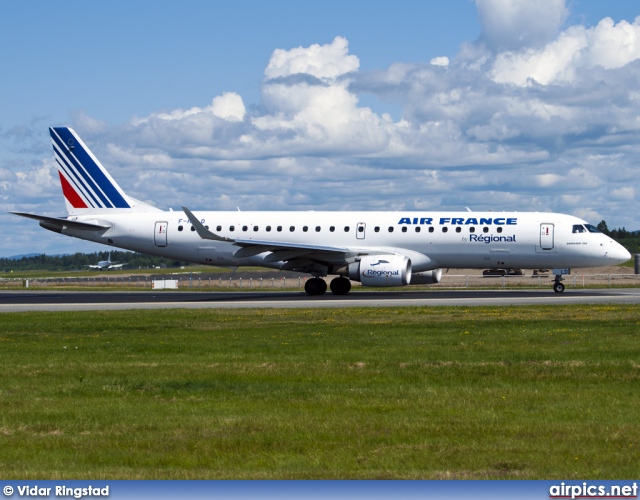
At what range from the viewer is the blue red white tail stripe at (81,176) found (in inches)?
1932

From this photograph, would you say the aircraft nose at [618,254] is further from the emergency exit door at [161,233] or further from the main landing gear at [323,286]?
the emergency exit door at [161,233]

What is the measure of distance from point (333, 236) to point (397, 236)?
321 cm

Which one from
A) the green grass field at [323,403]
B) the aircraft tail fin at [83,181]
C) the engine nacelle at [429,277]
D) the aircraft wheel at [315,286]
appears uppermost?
the aircraft tail fin at [83,181]

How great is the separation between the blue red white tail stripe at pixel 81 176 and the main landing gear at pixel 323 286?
10.7 m

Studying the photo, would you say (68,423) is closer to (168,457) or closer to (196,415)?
(196,415)

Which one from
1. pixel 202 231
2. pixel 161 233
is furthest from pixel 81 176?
pixel 202 231

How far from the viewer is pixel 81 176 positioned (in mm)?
49438

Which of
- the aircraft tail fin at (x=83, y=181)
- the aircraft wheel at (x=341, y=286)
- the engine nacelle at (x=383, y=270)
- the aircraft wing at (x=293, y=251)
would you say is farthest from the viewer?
the aircraft tail fin at (x=83, y=181)

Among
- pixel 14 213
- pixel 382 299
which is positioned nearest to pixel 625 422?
pixel 382 299

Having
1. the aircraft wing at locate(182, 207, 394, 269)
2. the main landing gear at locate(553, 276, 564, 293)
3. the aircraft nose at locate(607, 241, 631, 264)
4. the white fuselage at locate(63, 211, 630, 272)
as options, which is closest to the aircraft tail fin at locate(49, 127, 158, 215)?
the white fuselage at locate(63, 211, 630, 272)

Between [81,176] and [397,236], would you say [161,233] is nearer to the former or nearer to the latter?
[81,176]

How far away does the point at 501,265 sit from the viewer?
43.5 metres

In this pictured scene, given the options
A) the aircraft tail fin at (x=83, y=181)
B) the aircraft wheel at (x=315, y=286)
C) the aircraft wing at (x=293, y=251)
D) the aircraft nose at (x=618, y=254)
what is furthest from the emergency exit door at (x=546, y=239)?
the aircraft tail fin at (x=83, y=181)

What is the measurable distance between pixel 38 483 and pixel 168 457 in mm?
1719
